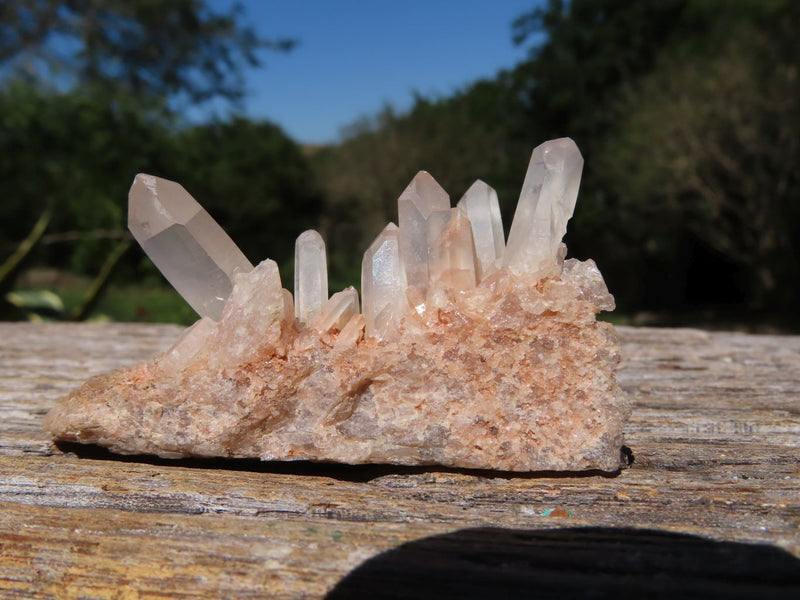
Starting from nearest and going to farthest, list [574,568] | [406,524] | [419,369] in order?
[574,568] < [406,524] < [419,369]

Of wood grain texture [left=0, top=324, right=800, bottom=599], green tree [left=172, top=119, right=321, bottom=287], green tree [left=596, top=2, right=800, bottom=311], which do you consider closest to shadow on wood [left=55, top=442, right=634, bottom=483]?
wood grain texture [left=0, top=324, right=800, bottom=599]

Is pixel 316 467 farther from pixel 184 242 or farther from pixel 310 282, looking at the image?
pixel 184 242

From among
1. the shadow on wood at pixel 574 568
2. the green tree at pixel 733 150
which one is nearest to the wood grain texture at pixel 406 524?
the shadow on wood at pixel 574 568

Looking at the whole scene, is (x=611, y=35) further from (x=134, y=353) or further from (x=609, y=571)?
(x=609, y=571)

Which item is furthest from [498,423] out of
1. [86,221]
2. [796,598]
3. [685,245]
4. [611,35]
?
[611,35]

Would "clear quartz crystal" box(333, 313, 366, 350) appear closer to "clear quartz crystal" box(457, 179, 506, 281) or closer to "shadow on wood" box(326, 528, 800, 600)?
"clear quartz crystal" box(457, 179, 506, 281)

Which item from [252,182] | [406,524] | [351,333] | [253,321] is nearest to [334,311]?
[351,333]

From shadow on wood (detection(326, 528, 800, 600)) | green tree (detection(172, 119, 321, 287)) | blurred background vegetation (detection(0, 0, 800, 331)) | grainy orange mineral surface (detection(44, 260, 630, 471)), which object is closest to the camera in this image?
shadow on wood (detection(326, 528, 800, 600))
